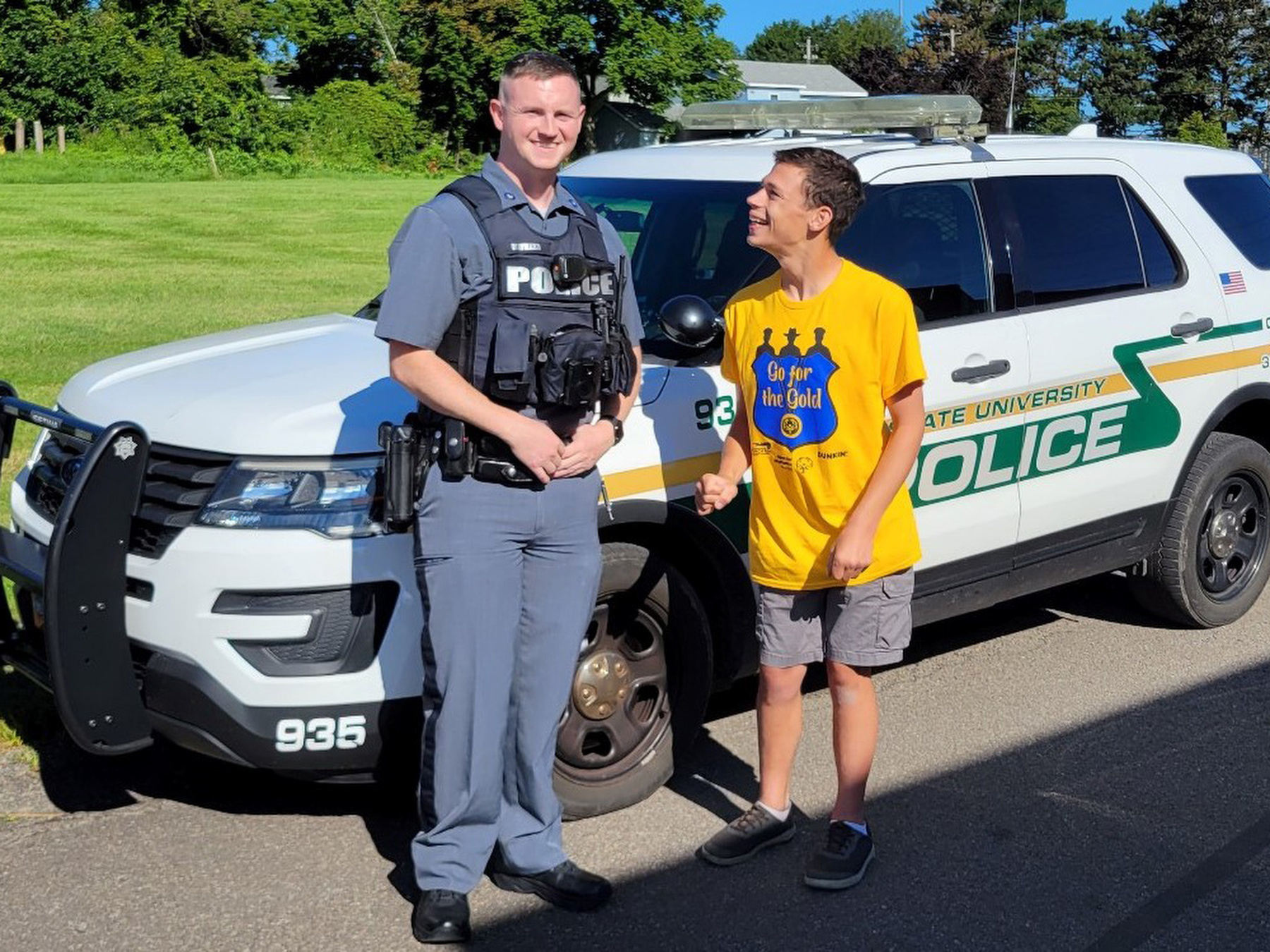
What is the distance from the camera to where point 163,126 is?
160 ft

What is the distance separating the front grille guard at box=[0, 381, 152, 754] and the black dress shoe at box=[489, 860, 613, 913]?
3.33 feet

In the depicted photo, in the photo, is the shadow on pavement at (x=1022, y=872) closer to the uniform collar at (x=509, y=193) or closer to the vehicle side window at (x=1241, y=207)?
the uniform collar at (x=509, y=193)

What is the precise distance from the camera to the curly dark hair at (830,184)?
3852mm

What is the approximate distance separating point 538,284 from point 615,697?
130 centimetres

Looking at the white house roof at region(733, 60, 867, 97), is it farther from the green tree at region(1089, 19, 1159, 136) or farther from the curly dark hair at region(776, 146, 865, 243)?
the curly dark hair at region(776, 146, 865, 243)

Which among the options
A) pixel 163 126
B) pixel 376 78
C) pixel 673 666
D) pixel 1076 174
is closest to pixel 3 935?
pixel 673 666

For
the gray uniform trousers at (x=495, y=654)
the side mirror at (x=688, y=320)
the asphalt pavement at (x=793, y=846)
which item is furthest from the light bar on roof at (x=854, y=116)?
the gray uniform trousers at (x=495, y=654)

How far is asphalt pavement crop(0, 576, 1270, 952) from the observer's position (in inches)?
148

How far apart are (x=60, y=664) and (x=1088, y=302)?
3.49 metres

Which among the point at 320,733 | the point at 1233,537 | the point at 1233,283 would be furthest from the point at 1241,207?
the point at 320,733

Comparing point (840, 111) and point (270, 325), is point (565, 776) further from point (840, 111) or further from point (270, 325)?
point (840, 111)

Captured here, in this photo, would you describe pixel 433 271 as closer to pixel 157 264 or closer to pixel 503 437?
pixel 503 437

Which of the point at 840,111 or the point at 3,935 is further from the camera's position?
the point at 840,111

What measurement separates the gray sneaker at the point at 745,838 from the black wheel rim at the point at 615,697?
0.36 m
